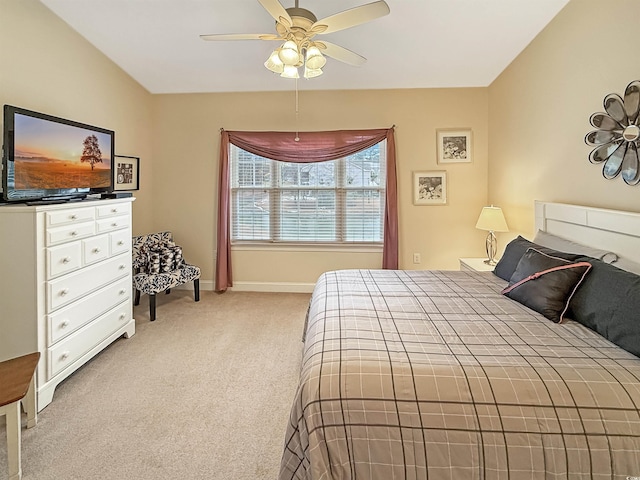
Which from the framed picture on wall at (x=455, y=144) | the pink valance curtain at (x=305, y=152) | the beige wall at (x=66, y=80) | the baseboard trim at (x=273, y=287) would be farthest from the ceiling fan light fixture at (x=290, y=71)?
the baseboard trim at (x=273, y=287)

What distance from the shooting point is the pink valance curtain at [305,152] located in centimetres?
450

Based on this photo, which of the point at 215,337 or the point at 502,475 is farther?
the point at 215,337

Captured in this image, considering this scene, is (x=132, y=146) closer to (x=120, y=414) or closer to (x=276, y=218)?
(x=276, y=218)

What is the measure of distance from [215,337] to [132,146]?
2.54 m

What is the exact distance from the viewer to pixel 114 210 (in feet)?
9.84

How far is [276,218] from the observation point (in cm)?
479

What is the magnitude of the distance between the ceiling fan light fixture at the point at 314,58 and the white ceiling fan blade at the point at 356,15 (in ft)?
0.44

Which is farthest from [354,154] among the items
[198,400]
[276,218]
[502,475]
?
[502,475]

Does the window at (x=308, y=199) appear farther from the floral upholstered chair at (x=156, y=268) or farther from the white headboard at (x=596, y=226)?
the white headboard at (x=596, y=226)

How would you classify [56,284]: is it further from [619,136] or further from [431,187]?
[431,187]

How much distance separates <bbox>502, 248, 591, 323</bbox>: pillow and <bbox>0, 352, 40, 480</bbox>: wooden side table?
2538 millimetres

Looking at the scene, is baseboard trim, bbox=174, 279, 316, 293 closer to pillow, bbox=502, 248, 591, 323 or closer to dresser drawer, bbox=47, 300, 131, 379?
dresser drawer, bbox=47, 300, 131, 379

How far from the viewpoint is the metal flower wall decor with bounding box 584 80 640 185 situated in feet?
7.29

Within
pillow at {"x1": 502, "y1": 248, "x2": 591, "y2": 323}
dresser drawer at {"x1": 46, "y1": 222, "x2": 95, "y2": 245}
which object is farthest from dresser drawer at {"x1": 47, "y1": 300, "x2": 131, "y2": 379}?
pillow at {"x1": 502, "y1": 248, "x2": 591, "y2": 323}
